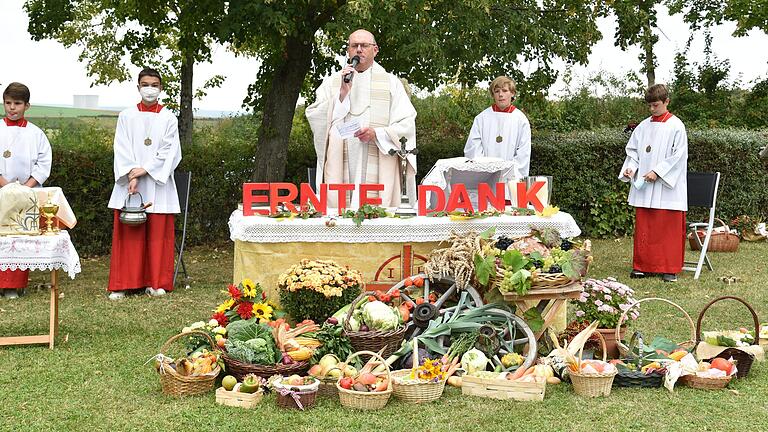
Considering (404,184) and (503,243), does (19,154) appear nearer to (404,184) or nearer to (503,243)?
(404,184)

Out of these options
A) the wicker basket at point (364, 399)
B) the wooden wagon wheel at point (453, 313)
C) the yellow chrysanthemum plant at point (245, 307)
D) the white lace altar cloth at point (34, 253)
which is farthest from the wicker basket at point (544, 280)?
the white lace altar cloth at point (34, 253)

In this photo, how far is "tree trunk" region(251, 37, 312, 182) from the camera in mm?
11570

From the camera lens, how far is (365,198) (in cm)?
729

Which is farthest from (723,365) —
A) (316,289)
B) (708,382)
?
(316,289)

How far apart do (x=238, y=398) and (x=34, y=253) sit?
2.10 meters

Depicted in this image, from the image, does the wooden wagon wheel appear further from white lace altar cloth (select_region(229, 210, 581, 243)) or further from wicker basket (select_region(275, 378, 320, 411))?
wicker basket (select_region(275, 378, 320, 411))

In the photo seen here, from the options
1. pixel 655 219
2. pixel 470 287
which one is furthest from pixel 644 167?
pixel 470 287

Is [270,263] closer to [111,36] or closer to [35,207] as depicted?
[35,207]

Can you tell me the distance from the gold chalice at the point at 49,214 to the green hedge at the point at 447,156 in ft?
15.6

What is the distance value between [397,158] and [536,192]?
1.21 meters

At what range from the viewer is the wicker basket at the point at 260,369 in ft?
18.4

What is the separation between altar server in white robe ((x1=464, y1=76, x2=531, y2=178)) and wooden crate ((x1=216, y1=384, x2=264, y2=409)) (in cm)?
491

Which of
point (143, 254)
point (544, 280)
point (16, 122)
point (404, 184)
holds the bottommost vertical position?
point (143, 254)

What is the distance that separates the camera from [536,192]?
753cm
